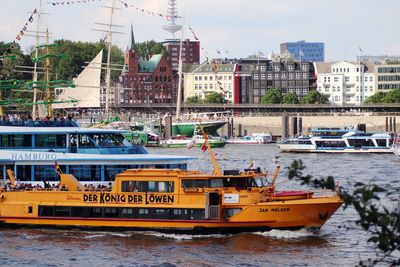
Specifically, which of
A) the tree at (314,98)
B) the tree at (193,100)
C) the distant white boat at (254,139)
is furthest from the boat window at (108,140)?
the tree at (193,100)

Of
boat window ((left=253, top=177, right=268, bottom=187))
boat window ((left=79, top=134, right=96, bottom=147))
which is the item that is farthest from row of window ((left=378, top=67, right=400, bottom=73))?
boat window ((left=253, top=177, right=268, bottom=187))

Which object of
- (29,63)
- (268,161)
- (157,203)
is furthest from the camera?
(29,63)

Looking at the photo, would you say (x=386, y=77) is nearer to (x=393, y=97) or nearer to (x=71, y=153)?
(x=393, y=97)

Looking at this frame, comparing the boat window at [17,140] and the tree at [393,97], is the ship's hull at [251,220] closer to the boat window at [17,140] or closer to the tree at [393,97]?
the boat window at [17,140]

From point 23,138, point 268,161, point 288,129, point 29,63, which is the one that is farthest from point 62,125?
point 29,63

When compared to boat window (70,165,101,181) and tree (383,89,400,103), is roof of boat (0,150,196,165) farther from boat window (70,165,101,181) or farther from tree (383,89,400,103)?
tree (383,89,400,103)

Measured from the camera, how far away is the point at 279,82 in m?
196

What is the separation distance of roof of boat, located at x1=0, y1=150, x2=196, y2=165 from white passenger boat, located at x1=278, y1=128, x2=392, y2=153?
237 feet

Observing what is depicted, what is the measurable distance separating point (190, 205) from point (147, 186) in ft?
6.45

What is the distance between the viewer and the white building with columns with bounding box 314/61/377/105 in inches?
7667

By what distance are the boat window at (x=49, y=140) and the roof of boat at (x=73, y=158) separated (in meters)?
0.92

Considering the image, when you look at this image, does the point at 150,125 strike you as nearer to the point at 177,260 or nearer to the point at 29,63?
the point at 29,63

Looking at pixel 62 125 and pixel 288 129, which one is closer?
pixel 62 125

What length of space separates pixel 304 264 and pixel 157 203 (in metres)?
7.56
